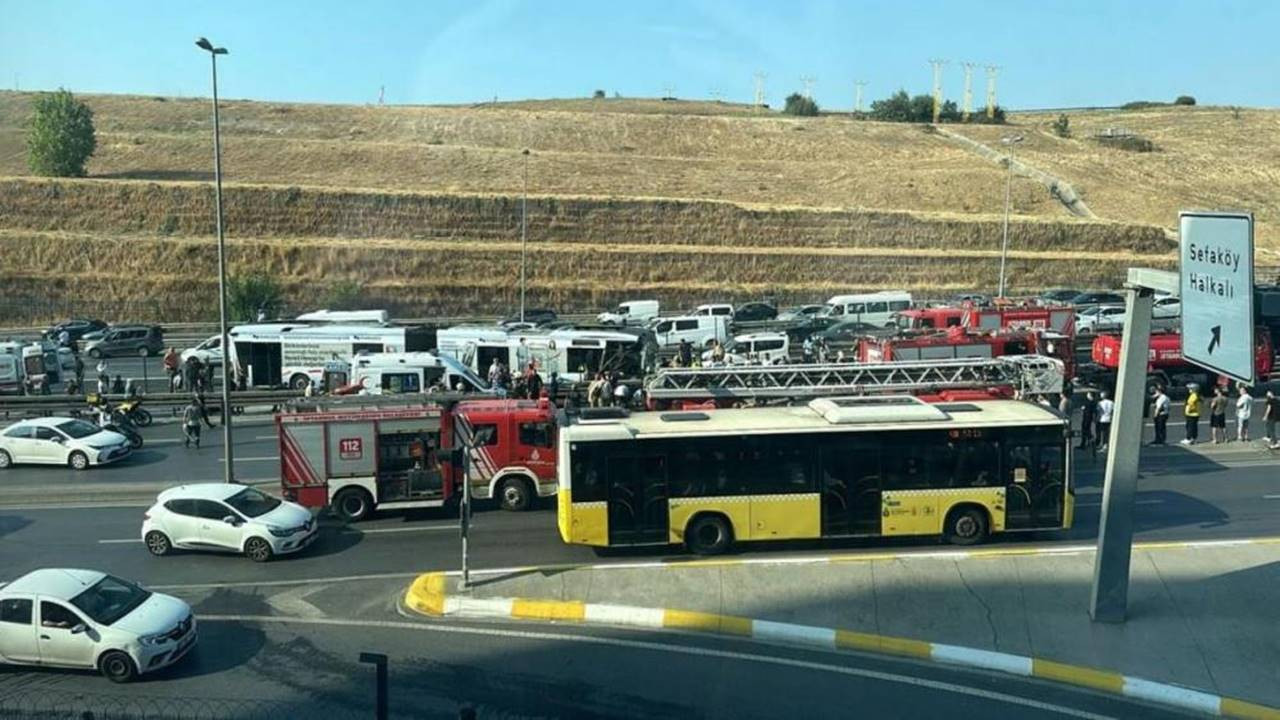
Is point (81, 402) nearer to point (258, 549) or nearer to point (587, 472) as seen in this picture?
point (258, 549)

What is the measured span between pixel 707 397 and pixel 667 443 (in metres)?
5.18

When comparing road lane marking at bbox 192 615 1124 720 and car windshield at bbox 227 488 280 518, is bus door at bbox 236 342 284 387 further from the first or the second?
road lane marking at bbox 192 615 1124 720

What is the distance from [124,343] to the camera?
1738 inches

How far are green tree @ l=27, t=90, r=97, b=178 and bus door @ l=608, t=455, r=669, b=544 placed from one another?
63.3 meters

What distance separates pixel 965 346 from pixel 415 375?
48.0 feet

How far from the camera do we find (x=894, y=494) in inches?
634

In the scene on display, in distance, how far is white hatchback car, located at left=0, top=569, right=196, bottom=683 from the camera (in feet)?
37.9

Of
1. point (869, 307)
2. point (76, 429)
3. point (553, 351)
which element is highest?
point (869, 307)

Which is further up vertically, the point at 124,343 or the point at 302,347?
the point at 302,347

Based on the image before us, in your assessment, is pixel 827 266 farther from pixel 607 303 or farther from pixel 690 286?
pixel 607 303

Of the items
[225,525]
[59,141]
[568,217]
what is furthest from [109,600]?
[59,141]

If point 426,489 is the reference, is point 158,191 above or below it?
above

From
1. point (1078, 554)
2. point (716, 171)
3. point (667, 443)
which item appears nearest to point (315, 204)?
point (716, 171)

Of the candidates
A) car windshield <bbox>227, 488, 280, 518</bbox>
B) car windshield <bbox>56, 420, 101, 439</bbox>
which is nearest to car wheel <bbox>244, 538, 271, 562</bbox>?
car windshield <bbox>227, 488, 280, 518</bbox>
